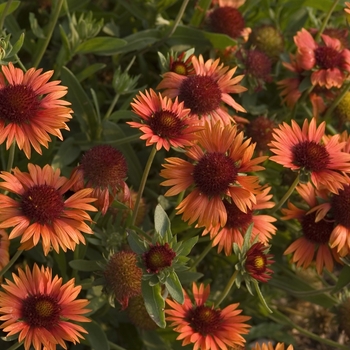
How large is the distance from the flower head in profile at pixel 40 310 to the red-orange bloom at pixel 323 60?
1293 millimetres

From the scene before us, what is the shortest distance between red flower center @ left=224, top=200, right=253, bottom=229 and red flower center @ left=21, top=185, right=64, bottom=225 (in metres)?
0.54

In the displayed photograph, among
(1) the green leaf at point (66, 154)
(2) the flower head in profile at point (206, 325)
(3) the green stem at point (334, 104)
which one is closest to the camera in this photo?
(2) the flower head in profile at point (206, 325)

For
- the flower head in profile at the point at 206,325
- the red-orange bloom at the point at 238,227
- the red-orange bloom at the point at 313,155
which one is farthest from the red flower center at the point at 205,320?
the red-orange bloom at the point at 313,155

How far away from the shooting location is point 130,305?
2.21 metres

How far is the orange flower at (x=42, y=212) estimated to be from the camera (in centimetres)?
179

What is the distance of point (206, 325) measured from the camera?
2.05 m

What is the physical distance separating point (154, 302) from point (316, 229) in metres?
0.70

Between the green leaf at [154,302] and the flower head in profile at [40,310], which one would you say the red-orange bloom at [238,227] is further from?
the flower head in profile at [40,310]

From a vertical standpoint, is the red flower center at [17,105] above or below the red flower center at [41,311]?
above

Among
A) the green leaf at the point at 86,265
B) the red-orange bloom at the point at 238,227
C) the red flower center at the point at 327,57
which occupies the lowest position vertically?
the green leaf at the point at 86,265

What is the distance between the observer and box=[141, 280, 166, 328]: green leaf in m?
1.88

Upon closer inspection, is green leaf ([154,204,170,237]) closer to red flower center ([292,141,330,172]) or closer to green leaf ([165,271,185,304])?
green leaf ([165,271,185,304])

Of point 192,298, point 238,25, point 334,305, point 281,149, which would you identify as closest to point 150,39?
point 238,25

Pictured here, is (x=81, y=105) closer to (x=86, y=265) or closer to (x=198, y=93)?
(x=198, y=93)
